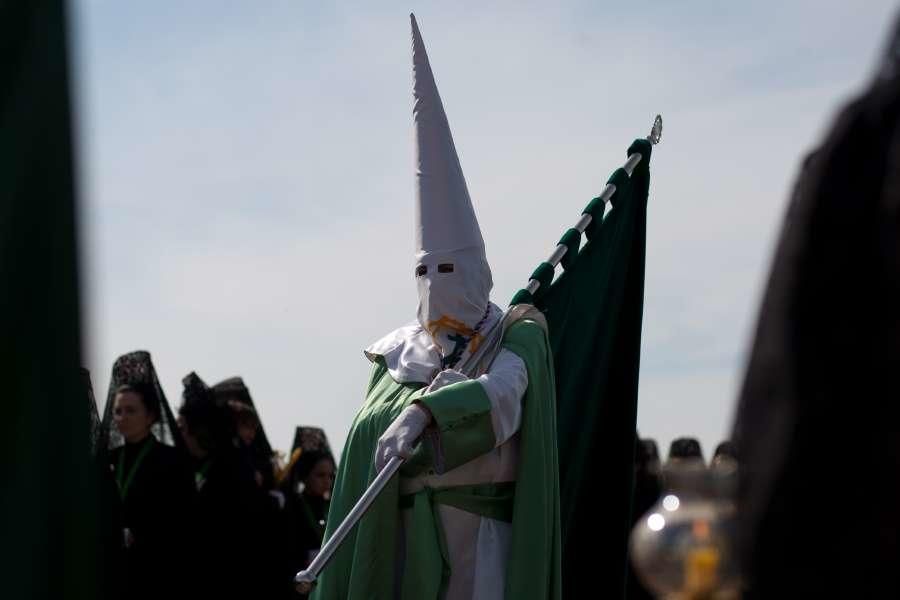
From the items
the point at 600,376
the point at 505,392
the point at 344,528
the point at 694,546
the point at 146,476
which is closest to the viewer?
the point at 694,546

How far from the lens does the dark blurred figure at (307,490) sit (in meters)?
10.9

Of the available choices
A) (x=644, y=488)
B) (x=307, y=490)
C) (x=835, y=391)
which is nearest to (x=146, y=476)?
(x=307, y=490)

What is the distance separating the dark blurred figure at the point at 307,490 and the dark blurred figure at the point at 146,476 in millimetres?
1980

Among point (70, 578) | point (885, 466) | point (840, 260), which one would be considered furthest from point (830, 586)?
point (70, 578)

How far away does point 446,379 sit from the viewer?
243 inches

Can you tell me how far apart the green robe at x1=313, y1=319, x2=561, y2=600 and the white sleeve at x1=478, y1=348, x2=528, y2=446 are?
0.14 ft

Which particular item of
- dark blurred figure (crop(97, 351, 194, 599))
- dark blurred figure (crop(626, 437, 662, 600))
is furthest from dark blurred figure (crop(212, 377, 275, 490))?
dark blurred figure (crop(626, 437, 662, 600))

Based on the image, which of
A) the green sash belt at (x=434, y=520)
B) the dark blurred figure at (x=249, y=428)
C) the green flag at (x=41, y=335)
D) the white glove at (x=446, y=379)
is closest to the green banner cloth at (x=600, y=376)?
the green sash belt at (x=434, y=520)

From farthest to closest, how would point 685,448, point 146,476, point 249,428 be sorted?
1. point 685,448
2. point 249,428
3. point 146,476

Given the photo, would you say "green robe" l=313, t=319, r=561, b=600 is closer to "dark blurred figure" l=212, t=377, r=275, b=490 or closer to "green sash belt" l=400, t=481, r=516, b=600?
"green sash belt" l=400, t=481, r=516, b=600

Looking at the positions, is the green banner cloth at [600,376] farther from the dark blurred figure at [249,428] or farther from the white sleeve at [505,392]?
the dark blurred figure at [249,428]

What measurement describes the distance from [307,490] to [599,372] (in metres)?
4.99

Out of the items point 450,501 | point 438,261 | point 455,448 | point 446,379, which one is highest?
point 438,261

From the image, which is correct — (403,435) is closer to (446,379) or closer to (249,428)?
(446,379)
